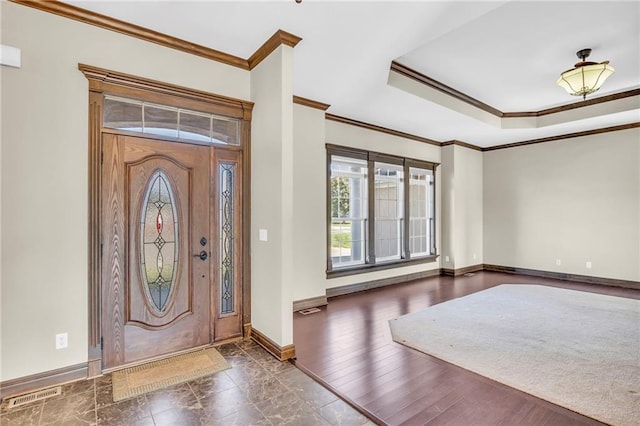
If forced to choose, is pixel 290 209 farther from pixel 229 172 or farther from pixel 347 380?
pixel 347 380

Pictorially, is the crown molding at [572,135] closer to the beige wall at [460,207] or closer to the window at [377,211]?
the beige wall at [460,207]

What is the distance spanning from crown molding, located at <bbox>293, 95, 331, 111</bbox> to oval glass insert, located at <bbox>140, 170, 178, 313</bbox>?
218 cm

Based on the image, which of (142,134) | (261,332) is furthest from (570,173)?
(142,134)

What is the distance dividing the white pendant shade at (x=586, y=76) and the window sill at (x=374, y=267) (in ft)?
12.5

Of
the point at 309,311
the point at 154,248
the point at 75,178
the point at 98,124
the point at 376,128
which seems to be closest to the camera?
the point at 75,178

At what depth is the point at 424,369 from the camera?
285 cm

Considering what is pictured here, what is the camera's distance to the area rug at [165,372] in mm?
2531

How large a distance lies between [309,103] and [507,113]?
4016 millimetres

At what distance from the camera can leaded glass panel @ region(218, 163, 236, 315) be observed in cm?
347

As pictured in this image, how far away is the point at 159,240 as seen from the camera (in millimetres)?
3096

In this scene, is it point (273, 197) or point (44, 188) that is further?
point (273, 197)

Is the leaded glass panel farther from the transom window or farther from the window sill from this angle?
the window sill

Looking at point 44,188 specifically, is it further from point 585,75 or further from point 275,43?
point 585,75

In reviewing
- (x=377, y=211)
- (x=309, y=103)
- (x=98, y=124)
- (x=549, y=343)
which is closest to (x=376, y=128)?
(x=377, y=211)
